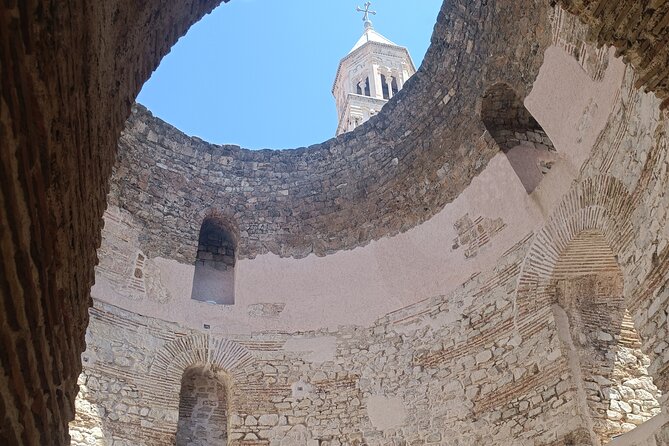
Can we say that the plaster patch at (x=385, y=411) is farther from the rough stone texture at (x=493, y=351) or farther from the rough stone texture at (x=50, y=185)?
the rough stone texture at (x=50, y=185)

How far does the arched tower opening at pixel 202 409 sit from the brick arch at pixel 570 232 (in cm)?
376

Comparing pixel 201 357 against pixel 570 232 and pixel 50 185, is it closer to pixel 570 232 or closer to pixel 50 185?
pixel 570 232

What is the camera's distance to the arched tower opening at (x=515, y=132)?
25.8ft

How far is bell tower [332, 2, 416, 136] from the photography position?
27.0 metres

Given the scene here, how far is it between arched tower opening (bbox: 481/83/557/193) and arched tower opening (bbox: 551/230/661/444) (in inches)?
53.8

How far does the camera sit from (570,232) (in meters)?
6.57

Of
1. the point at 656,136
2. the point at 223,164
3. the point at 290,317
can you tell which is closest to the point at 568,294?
the point at 656,136

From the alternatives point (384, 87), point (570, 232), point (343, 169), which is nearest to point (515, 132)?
point (570, 232)

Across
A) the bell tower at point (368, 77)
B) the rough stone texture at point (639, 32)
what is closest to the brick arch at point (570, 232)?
the rough stone texture at point (639, 32)

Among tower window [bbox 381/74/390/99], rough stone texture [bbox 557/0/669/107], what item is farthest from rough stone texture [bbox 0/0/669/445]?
tower window [bbox 381/74/390/99]

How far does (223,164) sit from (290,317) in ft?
9.28

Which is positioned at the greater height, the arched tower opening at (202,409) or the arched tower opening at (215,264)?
the arched tower opening at (215,264)

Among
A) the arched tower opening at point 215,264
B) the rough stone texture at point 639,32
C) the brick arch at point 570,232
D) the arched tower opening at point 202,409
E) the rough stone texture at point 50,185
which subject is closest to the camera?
the rough stone texture at point 50,185

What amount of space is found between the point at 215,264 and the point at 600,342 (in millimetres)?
5403
